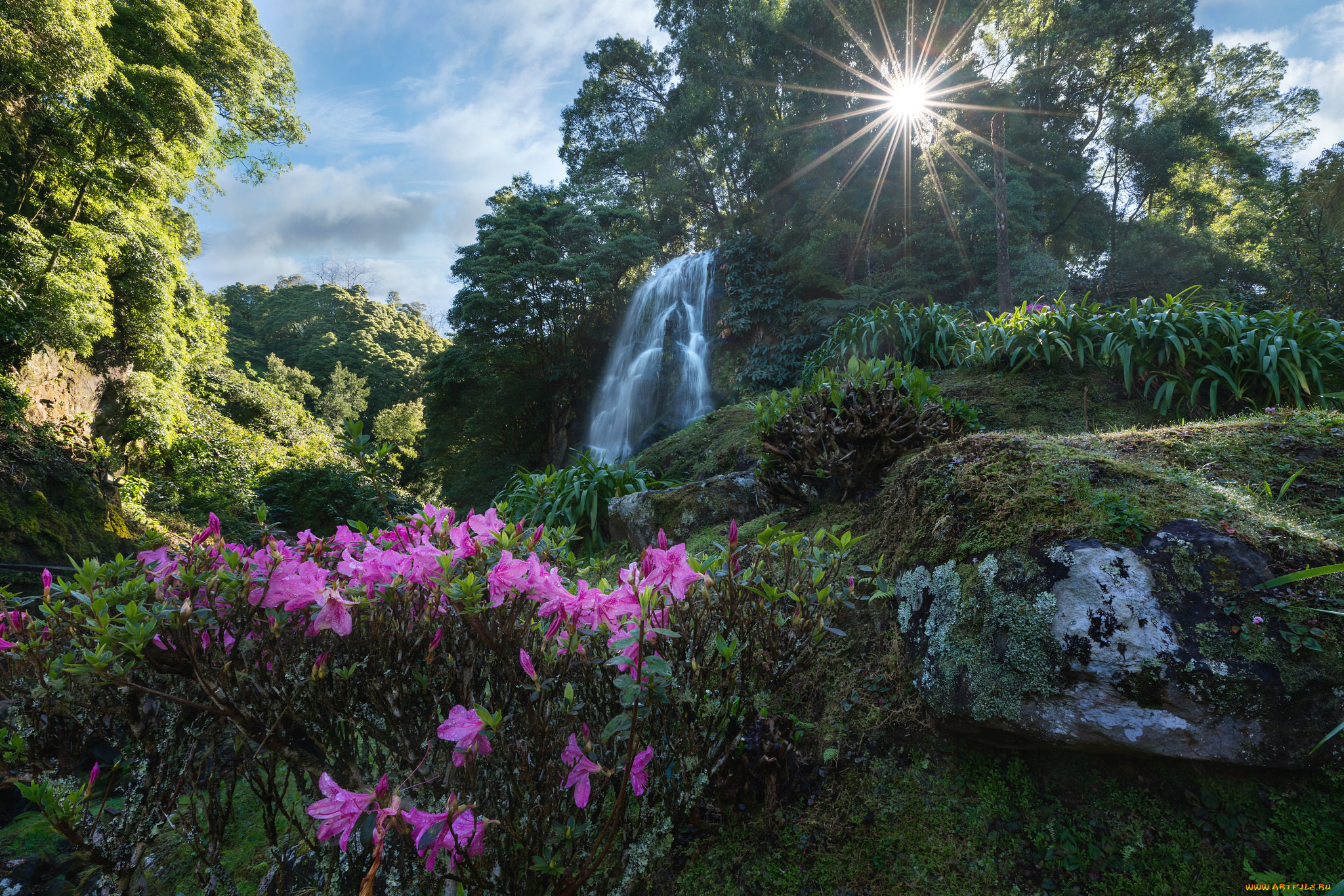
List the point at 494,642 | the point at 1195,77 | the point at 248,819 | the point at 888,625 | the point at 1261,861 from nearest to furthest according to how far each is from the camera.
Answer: the point at 1261,861 < the point at 494,642 < the point at 888,625 < the point at 248,819 < the point at 1195,77

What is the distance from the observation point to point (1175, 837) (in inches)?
42.4

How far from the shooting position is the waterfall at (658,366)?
1295cm

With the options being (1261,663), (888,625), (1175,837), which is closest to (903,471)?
(888,625)

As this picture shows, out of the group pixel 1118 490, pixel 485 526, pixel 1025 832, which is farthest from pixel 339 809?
pixel 1118 490

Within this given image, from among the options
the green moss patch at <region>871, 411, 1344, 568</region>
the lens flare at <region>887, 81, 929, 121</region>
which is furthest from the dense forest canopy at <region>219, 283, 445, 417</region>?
the green moss patch at <region>871, 411, 1344, 568</region>

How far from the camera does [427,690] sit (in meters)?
1.24

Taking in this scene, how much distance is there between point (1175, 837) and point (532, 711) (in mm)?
1351

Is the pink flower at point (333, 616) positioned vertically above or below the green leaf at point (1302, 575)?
below

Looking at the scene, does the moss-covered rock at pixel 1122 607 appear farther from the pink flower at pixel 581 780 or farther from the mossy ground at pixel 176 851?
the mossy ground at pixel 176 851

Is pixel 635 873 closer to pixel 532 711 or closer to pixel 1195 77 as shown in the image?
pixel 532 711

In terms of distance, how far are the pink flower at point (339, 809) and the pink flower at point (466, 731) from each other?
14cm

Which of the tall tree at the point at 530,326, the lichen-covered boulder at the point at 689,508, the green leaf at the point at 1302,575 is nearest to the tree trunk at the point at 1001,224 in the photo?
the tall tree at the point at 530,326

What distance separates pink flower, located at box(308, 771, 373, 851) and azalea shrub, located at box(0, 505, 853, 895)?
0.09 meters

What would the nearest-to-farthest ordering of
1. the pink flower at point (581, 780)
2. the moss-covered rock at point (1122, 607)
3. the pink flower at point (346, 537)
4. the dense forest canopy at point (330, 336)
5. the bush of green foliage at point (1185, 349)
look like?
1. the pink flower at point (581, 780)
2. the moss-covered rock at point (1122, 607)
3. the pink flower at point (346, 537)
4. the bush of green foliage at point (1185, 349)
5. the dense forest canopy at point (330, 336)
